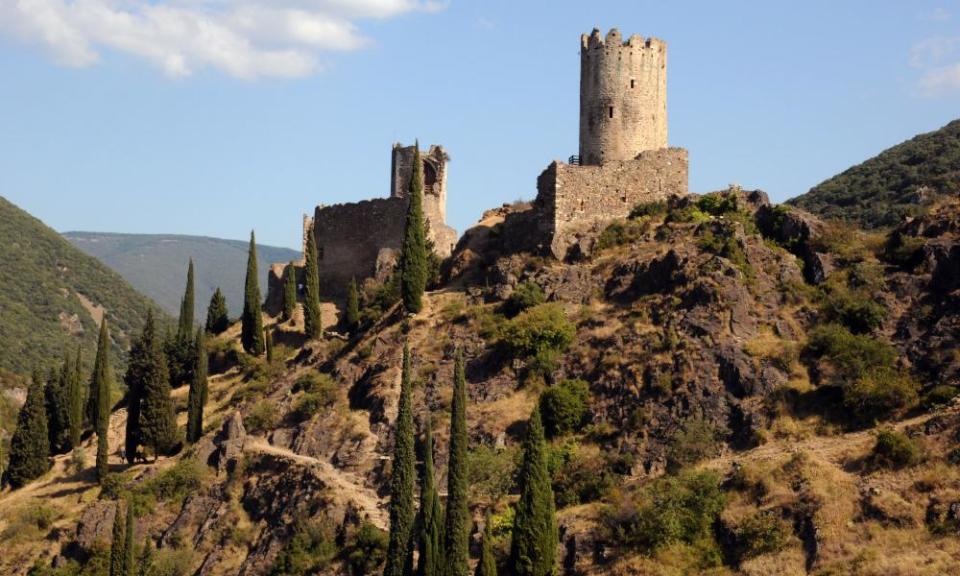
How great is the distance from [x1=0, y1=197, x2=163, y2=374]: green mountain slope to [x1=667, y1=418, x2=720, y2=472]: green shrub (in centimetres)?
6404

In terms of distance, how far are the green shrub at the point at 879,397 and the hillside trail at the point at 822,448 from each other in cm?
78

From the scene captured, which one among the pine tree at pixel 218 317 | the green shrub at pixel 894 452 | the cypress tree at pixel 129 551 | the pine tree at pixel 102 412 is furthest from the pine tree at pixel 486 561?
the pine tree at pixel 218 317

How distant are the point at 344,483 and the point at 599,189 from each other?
1601 cm

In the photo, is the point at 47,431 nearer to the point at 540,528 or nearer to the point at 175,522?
the point at 175,522

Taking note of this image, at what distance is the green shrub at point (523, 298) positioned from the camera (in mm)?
50438

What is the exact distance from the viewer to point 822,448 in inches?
1586

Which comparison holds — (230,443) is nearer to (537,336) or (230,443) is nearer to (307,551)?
(307,551)

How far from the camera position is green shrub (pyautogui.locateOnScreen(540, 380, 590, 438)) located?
44.8 metres

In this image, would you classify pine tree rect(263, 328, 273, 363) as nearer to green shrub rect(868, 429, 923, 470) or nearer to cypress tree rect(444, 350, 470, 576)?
cypress tree rect(444, 350, 470, 576)

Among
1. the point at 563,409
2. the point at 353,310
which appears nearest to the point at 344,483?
the point at 563,409

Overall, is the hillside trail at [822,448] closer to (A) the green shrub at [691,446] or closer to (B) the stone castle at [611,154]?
(A) the green shrub at [691,446]

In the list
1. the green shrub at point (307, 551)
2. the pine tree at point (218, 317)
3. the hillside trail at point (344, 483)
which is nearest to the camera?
the green shrub at point (307, 551)

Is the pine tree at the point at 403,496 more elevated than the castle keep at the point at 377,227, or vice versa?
the castle keep at the point at 377,227

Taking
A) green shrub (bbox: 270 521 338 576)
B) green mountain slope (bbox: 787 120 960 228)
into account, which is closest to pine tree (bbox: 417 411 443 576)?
green shrub (bbox: 270 521 338 576)
